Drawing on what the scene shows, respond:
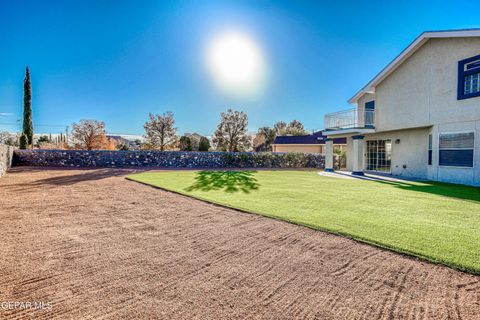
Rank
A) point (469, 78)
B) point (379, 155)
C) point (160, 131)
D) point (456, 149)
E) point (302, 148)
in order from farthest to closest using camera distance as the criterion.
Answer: point (302, 148) < point (160, 131) < point (379, 155) < point (456, 149) < point (469, 78)

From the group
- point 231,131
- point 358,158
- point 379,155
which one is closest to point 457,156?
point 358,158

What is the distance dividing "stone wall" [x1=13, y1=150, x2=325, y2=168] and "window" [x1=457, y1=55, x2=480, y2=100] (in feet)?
43.9

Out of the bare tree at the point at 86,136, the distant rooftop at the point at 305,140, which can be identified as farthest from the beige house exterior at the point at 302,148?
the bare tree at the point at 86,136

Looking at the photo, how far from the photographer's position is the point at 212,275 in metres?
2.91

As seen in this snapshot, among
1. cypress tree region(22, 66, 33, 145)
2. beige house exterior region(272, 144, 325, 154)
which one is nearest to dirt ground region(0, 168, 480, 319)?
cypress tree region(22, 66, 33, 145)

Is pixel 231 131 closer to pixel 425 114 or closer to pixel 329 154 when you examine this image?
pixel 329 154

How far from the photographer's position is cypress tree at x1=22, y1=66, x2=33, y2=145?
22.5m

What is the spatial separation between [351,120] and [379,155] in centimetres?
319

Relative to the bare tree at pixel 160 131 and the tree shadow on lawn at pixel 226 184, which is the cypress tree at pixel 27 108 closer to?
the bare tree at pixel 160 131

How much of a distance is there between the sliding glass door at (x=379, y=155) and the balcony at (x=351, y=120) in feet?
5.10

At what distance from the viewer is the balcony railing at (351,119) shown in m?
16.4

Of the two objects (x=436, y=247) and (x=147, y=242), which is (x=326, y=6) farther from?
(x=147, y=242)

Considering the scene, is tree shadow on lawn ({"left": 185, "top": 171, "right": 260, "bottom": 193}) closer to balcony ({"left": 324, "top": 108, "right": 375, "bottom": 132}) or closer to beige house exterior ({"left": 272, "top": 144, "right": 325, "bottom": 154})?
balcony ({"left": 324, "top": 108, "right": 375, "bottom": 132})

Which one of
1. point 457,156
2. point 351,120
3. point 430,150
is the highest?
point 351,120
